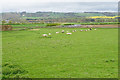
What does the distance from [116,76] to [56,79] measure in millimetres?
3424

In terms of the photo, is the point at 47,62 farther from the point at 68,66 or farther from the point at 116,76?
the point at 116,76

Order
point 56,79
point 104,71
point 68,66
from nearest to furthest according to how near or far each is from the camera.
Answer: point 56,79 < point 104,71 < point 68,66

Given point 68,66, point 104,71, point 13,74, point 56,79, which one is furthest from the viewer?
point 68,66

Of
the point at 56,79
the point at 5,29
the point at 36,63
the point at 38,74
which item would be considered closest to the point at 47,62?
the point at 36,63

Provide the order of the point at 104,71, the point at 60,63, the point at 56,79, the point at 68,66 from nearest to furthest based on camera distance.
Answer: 1. the point at 56,79
2. the point at 104,71
3. the point at 68,66
4. the point at 60,63

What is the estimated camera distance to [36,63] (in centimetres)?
1182

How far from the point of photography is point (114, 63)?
11656mm

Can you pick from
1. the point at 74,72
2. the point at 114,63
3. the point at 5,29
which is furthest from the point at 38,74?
the point at 5,29

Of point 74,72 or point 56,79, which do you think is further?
point 74,72

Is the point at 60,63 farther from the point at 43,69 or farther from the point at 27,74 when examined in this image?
the point at 27,74

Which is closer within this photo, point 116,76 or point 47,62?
point 116,76

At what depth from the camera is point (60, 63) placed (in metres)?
11.7

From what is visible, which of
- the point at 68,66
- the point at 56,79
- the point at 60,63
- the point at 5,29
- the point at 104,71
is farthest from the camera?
the point at 5,29

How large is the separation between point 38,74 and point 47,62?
2.70 meters
